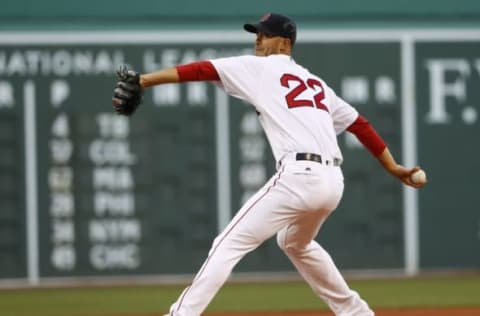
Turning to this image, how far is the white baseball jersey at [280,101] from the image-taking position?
5.01 meters

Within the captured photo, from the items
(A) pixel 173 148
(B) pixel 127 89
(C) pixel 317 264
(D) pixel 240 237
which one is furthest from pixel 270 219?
(A) pixel 173 148

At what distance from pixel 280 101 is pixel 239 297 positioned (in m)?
3.42

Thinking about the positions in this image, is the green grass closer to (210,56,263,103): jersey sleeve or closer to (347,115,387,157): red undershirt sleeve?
(347,115,387,157): red undershirt sleeve

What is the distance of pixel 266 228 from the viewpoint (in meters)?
4.95

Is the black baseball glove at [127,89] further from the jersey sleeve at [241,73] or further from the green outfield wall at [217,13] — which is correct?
the green outfield wall at [217,13]

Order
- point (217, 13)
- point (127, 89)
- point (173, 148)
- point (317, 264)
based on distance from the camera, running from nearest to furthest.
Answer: point (127, 89) < point (317, 264) < point (173, 148) < point (217, 13)

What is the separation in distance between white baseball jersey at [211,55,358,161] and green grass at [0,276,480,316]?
254cm

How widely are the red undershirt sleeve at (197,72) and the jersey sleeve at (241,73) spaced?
1.0 inches

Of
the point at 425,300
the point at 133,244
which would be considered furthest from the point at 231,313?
the point at 133,244

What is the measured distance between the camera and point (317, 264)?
5297mm

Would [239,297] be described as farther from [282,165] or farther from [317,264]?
[282,165]

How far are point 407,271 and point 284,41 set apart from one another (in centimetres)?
466

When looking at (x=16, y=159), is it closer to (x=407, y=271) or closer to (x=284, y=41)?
(x=407, y=271)

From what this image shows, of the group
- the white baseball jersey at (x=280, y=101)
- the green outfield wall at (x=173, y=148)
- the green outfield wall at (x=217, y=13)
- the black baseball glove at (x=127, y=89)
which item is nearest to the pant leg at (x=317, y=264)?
the white baseball jersey at (x=280, y=101)
